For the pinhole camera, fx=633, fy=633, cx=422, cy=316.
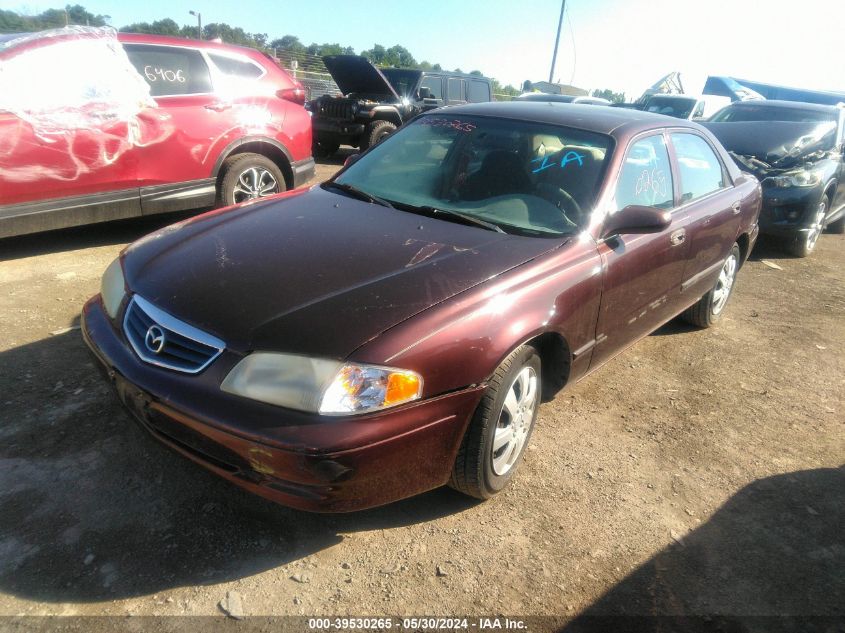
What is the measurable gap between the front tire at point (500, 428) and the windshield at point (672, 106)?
46.4 feet

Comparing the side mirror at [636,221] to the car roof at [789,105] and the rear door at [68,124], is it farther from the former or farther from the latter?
the car roof at [789,105]

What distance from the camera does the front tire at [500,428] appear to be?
7.89 ft

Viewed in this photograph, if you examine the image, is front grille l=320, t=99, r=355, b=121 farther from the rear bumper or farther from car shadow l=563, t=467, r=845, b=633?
car shadow l=563, t=467, r=845, b=633

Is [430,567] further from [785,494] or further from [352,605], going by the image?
[785,494]

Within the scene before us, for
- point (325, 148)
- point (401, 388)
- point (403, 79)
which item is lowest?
point (325, 148)

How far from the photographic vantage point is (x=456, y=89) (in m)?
13.2

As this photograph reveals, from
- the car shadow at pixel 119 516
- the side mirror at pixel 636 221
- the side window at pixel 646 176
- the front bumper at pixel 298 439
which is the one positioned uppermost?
the side window at pixel 646 176

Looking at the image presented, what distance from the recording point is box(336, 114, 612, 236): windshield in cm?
309

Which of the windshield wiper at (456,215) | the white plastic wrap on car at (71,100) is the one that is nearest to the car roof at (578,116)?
the windshield wiper at (456,215)

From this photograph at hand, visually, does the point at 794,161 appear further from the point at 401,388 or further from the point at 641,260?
the point at 401,388

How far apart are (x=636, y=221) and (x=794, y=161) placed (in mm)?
5677

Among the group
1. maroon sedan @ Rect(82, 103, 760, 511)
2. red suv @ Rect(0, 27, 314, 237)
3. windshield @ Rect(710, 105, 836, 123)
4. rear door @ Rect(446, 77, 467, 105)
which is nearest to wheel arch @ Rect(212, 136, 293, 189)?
red suv @ Rect(0, 27, 314, 237)

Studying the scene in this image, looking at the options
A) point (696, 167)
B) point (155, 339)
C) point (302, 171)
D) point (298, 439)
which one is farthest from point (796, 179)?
point (155, 339)

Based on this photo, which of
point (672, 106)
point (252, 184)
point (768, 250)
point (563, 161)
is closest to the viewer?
point (563, 161)
